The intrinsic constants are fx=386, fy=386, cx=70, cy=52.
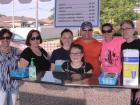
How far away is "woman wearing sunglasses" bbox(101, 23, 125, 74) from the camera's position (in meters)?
4.93

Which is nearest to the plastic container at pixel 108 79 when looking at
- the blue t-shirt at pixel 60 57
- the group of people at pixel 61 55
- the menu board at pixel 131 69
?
the menu board at pixel 131 69

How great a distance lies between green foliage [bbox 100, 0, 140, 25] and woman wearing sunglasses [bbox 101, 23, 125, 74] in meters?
34.5

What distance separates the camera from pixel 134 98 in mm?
4109

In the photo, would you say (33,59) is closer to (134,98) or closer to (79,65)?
(79,65)

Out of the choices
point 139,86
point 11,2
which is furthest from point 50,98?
point 11,2

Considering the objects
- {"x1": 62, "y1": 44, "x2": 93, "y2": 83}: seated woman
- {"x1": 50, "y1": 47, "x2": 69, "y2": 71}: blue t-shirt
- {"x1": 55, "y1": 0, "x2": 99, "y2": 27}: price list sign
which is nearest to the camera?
{"x1": 62, "y1": 44, "x2": 93, "y2": 83}: seated woman

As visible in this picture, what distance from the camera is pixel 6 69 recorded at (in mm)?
4938

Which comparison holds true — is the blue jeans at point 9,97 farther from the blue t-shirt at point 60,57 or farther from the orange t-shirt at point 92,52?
the orange t-shirt at point 92,52

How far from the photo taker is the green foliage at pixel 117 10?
39.8m

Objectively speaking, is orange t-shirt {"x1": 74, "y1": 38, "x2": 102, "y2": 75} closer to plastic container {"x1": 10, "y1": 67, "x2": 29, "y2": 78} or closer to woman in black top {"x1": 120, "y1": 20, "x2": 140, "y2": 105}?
woman in black top {"x1": 120, "y1": 20, "x2": 140, "y2": 105}

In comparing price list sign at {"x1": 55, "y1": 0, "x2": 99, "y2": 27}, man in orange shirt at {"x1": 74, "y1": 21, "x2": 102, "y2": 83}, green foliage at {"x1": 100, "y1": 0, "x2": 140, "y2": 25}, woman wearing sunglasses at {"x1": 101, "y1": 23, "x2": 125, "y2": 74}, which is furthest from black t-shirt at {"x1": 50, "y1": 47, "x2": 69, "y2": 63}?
green foliage at {"x1": 100, "y1": 0, "x2": 140, "y2": 25}

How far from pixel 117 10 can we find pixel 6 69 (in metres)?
37.6

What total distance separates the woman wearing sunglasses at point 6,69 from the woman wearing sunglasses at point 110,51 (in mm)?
1162

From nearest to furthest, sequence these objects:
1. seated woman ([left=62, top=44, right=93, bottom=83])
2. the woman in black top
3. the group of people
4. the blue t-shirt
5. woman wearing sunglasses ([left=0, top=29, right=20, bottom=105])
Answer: seated woman ([left=62, top=44, right=93, bottom=83]) → the woman in black top → the group of people → woman wearing sunglasses ([left=0, top=29, right=20, bottom=105]) → the blue t-shirt
